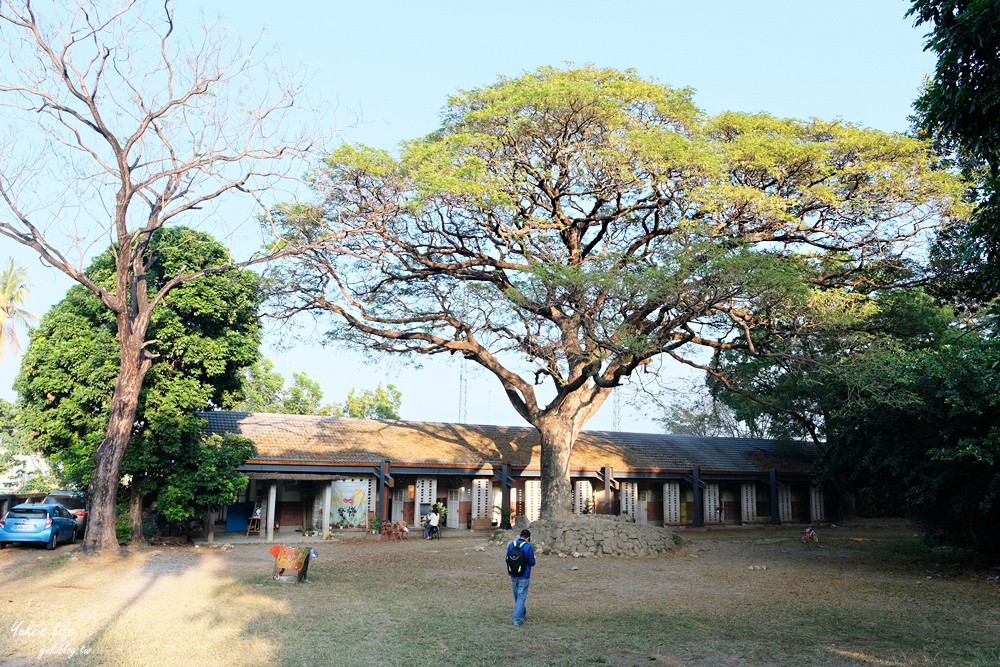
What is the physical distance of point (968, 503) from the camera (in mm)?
14344

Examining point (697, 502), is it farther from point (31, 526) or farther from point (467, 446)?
point (31, 526)

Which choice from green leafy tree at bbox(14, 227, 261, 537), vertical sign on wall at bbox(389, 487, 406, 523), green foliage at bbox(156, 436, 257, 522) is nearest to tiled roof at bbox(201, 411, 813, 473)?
vertical sign on wall at bbox(389, 487, 406, 523)

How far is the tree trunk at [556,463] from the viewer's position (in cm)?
2288

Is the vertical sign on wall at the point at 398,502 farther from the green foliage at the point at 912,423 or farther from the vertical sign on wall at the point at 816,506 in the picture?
the vertical sign on wall at the point at 816,506

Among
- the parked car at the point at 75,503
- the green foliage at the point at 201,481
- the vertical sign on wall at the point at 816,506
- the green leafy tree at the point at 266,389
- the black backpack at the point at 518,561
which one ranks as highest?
the green leafy tree at the point at 266,389

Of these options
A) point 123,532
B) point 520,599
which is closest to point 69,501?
point 123,532

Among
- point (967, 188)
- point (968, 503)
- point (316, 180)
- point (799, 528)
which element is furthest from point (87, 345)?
point (799, 528)

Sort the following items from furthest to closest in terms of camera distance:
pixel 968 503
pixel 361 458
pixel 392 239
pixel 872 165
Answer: pixel 361 458 → pixel 392 239 → pixel 872 165 → pixel 968 503

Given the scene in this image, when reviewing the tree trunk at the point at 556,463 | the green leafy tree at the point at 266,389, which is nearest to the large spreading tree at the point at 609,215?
the tree trunk at the point at 556,463

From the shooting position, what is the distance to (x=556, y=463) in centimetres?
2294

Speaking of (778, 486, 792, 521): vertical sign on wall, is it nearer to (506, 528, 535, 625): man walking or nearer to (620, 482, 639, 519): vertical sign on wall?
(620, 482, 639, 519): vertical sign on wall

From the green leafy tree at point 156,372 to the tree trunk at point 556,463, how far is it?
9.06m

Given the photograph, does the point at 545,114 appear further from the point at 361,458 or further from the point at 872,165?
the point at 361,458

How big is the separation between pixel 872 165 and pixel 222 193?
55.2ft
